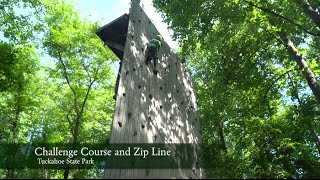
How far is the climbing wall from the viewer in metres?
4.87

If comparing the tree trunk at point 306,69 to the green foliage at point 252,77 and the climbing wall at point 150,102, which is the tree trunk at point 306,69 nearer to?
the green foliage at point 252,77

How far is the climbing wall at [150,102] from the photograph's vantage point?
16.0 feet

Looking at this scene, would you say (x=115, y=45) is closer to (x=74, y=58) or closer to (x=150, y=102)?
(x=150, y=102)

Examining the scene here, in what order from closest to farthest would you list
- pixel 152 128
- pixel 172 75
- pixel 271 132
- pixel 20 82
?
pixel 152 128
pixel 172 75
pixel 271 132
pixel 20 82

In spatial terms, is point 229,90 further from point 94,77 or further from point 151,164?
point 94,77

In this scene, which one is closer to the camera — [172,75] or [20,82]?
[172,75]

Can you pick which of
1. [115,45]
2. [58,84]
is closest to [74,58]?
[58,84]

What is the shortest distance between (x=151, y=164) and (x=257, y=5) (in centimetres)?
575

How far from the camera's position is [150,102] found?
6.28 metres

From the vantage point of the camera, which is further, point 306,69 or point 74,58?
point 74,58

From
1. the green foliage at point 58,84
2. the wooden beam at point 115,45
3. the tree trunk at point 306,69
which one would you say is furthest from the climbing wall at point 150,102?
the green foliage at point 58,84

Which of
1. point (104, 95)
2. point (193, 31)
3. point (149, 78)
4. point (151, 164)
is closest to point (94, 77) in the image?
point (104, 95)

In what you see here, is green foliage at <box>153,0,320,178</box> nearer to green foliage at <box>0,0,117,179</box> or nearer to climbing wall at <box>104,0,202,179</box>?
climbing wall at <box>104,0,202,179</box>

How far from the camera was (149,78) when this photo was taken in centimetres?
699
